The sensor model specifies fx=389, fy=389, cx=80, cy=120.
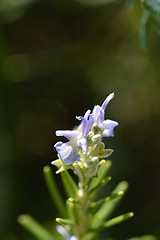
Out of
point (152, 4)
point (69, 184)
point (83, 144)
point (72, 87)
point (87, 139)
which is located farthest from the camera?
point (72, 87)

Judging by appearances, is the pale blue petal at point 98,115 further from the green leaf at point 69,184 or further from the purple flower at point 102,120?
the green leaf at point 69,184

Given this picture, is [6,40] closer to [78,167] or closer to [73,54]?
[73,54]

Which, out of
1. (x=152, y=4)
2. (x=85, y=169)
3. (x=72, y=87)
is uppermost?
(x=72, y=87)

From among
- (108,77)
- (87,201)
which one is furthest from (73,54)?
(87,201)

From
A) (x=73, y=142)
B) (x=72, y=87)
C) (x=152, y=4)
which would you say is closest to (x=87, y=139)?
(x=73, y=142)

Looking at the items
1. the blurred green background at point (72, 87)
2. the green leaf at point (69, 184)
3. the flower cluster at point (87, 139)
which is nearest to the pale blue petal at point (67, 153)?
the flower cluster at point (87, 139)

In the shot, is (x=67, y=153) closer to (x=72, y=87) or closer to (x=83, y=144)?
(x=83, y=144)

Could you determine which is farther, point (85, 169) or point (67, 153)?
point (85, 169)
